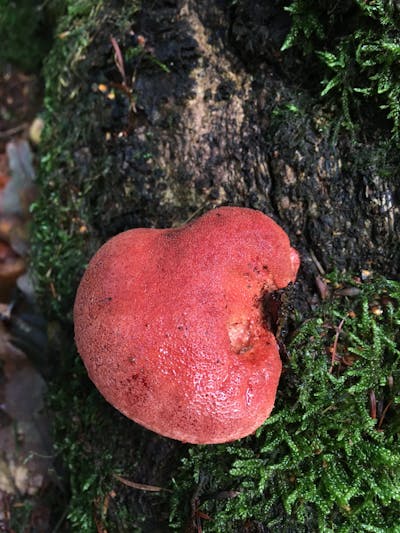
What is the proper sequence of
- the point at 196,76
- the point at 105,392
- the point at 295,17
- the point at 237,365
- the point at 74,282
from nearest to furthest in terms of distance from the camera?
the point at 237,365, the point at 105,392, the point at 295,17, the point at 196,76, the point at 74,282

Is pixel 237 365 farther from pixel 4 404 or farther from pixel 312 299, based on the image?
pixel 4 404

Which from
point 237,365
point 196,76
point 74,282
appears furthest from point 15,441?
point 196,76

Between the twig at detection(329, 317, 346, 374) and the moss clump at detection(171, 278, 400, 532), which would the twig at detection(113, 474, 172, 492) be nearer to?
the moss clump at detection(171, 278, 400, 532)

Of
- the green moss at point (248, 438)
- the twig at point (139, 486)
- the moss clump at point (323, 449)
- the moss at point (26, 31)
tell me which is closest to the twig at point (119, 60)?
the green moss at point (248, 438)

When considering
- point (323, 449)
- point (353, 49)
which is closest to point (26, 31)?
point (353, 49)

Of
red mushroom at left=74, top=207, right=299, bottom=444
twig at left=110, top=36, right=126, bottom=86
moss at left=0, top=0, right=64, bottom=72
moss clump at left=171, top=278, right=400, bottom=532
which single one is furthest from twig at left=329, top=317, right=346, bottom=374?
moss at left=0, top=0, right=64, bottom=72

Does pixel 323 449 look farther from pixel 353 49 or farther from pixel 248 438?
pixel 353 49

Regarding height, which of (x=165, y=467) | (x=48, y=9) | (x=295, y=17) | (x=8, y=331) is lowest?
(x=165, y=467)

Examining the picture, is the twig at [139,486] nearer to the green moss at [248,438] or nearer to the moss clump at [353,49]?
the green moss at [248,438]
